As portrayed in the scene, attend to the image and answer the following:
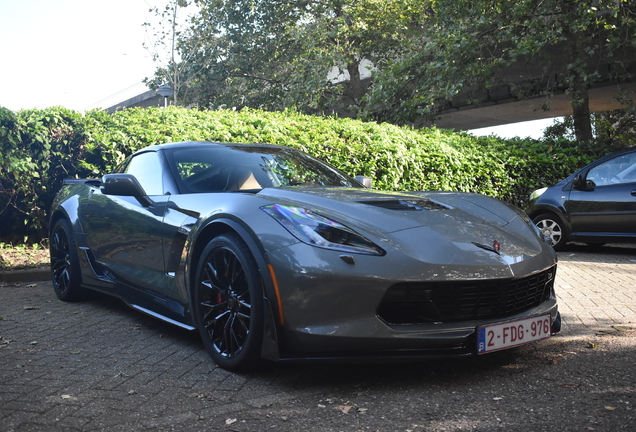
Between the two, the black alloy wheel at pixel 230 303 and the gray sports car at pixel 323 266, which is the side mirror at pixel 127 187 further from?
the black alloy wheel at pixel 230 303

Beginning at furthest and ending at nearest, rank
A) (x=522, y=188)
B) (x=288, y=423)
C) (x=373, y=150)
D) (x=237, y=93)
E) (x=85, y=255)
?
(x=237, y=93) < (x=522, y=188) < (x=373, y=150) < (x=85, y=255) < (x=288, y=423)

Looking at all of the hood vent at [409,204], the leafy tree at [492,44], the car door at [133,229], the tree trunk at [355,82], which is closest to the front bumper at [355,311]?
the hood vent at [409,204]

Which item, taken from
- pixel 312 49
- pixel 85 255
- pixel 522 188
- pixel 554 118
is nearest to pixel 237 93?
pixel 312 49

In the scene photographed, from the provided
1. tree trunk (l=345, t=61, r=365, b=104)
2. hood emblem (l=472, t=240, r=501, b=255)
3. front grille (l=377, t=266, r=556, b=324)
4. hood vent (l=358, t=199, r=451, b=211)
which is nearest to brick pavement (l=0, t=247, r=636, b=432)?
front grille (l=377, t=266, r=556, b=324)

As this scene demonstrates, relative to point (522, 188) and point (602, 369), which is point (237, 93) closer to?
point (522, 188)

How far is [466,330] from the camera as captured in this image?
9.78ft

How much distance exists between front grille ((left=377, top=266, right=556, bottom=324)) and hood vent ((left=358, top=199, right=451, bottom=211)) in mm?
685

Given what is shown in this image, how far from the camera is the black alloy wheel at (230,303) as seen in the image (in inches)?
124

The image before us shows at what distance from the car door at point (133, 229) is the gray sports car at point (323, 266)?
0.02 meters

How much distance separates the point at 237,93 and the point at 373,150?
17.3 meters

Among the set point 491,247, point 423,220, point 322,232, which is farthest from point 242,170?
point 491,247

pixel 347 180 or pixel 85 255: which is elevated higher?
pixel 347 180

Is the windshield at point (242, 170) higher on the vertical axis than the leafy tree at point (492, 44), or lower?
lower

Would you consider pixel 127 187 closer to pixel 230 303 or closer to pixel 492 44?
pixel 230 303
